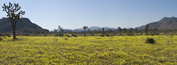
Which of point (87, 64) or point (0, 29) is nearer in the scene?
point (87, 64)

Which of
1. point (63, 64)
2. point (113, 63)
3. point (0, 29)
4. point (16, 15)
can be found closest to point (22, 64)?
point (63, 64)

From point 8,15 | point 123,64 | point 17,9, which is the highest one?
point 17,9

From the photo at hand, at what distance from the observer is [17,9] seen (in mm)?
38250

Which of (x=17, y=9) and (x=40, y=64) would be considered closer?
(x=40, y=64)

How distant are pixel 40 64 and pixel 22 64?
5.17 feet

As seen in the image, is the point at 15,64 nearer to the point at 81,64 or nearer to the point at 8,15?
the point at 81,64

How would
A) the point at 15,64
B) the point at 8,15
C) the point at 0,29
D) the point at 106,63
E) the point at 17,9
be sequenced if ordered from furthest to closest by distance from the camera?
the point at 0,29 < the point at 17,9 < the point at 8,15 < the point at 106,63 < the point at 15,64

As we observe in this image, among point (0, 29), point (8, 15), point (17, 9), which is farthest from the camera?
point (0, 29)

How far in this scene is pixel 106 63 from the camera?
31.7 feet

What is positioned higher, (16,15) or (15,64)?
(16,15)

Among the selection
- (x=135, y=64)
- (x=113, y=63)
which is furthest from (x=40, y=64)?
(x=135, y=64)

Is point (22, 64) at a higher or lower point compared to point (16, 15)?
lower

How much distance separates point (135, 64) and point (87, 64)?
4.43 meters

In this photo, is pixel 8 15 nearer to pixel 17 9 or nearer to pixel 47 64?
pixel 17 9
